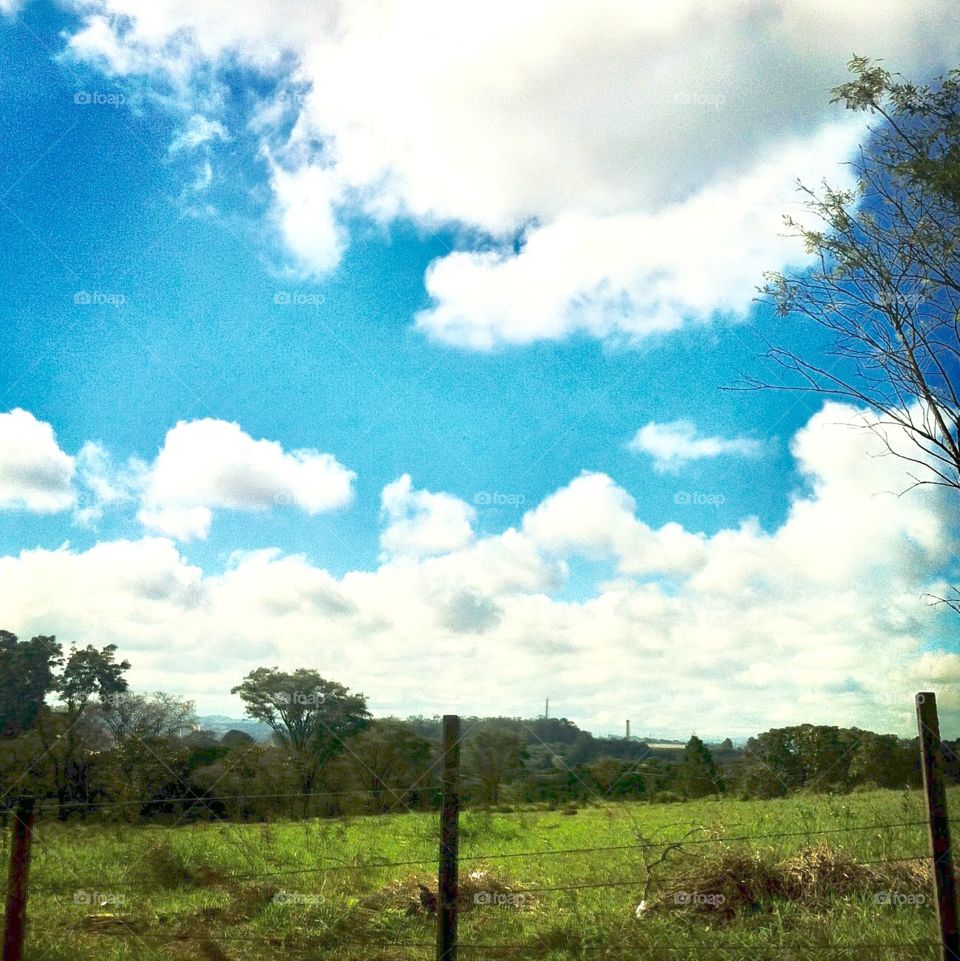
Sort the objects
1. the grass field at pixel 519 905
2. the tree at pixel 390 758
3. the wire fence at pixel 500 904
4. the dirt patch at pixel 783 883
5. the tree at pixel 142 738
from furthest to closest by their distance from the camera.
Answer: the tree at pixel 390 758 < the tree at pixel 142 738 < the dirt patch at pixel 783 883 < the grass field at pixel 519 905 < the wire fence at pixel 500 904

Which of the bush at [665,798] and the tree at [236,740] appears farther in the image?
the bush at [665,798]

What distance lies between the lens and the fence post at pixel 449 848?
6.23 metres

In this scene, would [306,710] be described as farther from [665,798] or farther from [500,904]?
[500,904]

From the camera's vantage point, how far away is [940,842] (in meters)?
5.98

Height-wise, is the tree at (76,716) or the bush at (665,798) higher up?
the tree at (76,716)

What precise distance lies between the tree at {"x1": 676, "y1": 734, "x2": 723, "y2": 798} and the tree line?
3.3 inches

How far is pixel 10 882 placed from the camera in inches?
248

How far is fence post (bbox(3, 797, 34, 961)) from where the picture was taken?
618 centimetres

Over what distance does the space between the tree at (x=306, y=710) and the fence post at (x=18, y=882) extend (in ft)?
83.9

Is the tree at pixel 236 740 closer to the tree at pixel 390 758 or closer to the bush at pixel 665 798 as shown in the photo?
the tree at pixel 390 758

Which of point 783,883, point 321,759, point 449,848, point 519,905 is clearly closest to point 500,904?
point 519,905

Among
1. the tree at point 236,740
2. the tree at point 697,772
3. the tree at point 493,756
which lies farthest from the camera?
the tree at point 697,772

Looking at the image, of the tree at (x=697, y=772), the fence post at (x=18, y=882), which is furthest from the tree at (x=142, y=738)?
the tree at (x=697, y=772)

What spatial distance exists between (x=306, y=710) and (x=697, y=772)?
1730 centimetres
